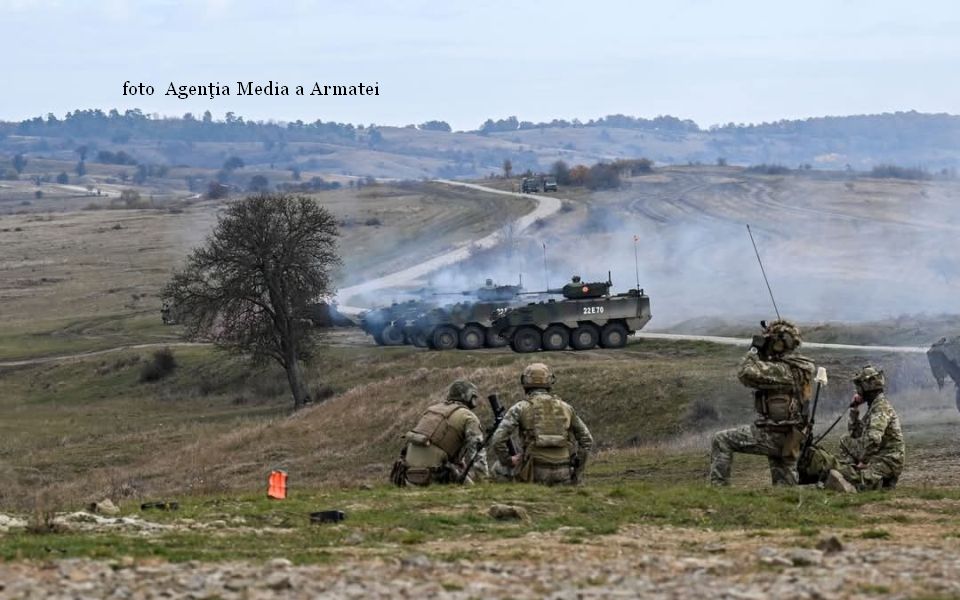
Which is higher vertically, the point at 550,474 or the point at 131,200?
the point at 131,200

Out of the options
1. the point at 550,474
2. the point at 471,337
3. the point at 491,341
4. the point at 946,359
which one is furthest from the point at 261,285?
the point at 550,474

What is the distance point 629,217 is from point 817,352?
210ft

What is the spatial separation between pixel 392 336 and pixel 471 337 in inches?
192

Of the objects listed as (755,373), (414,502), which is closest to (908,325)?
(755,373)

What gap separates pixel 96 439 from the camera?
44094mm

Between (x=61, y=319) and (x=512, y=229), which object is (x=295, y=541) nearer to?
(x=61, y=319)

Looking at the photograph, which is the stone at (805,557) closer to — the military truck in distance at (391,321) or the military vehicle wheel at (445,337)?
the military vehicle wheel at (445,337)

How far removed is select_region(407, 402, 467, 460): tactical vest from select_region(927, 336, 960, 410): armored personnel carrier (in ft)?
44.4

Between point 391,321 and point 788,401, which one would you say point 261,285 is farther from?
point 788,401

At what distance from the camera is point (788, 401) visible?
17688mm

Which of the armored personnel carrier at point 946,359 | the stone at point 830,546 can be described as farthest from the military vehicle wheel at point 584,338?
the stone at point 830,546

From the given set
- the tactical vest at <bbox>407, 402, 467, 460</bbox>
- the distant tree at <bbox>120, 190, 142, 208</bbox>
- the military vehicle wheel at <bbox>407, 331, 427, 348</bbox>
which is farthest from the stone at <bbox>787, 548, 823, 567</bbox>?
the distant tree at <bbox>120, 190, 142, 208</bbox>

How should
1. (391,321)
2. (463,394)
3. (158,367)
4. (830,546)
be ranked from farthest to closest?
(158,367)
(391,321)
(463,394)
(830,546)

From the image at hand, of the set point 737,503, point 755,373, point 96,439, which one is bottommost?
point 96,439
